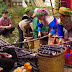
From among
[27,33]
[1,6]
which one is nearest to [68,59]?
[27,33]

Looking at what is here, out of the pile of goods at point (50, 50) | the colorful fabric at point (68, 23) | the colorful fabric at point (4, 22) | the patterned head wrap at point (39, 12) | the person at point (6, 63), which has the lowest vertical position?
the person at point (6, 63)

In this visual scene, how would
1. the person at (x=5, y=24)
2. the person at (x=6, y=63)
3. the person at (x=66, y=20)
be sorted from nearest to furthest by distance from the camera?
the person at (x=6, y=63) → the person at (x=66, y=20) → the person at (x=5, y=24)

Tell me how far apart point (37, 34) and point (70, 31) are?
157cm

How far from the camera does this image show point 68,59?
441 cm

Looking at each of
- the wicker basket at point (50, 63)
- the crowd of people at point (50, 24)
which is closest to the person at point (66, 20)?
the crowd of people at point (50, 24)

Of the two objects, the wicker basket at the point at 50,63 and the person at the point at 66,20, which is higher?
the person at the point at 66,20

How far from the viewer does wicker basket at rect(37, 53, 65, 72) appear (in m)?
3.42

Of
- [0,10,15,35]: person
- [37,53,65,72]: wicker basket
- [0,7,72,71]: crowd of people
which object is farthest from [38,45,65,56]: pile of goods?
[0,10,15,35]: person

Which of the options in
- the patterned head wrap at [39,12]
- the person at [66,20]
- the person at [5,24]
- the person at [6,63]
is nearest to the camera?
the person at [6,63]

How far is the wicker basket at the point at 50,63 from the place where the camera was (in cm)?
342

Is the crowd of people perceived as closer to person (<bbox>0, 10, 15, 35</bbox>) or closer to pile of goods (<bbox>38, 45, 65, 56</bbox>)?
pile of goods (<bbox>38, 45, 65, 56</bbox>)

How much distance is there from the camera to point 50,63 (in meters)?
→ 3.44

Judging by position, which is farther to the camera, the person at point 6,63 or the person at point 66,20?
the person at point 66,20

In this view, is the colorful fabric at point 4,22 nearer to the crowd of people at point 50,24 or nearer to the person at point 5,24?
the person at point 5,24
